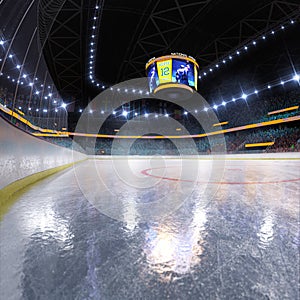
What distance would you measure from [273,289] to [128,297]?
0.45m

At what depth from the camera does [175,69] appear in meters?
12.2

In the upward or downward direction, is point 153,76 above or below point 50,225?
above

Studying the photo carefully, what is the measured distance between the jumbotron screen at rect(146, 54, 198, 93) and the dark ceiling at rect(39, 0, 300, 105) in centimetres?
342

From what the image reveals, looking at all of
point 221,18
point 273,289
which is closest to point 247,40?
point 221,18

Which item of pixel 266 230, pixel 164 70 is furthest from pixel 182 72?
pixel 266 230

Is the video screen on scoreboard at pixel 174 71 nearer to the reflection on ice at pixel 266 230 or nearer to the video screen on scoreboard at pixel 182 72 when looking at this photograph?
the video screen on scoreboard at pixel 182 72

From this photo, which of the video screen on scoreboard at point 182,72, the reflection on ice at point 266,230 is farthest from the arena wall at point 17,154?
the video screen on scoreboard at point 182,72

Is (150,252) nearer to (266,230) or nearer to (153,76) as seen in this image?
(266,230)

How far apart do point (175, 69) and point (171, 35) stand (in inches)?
193

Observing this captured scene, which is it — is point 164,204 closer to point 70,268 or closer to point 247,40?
point 70,268

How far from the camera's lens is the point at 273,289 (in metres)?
0.58

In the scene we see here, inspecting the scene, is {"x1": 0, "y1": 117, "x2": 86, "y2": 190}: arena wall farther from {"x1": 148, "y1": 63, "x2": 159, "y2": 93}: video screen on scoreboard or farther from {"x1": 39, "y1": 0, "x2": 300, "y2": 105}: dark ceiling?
{"x1": 148, "y1": 63, "x2": 159, "y2": 93}: video screen on scoreboard

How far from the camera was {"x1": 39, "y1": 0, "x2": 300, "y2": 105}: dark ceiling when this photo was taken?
11.8 meters

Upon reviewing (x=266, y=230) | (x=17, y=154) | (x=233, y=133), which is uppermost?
(x=233, y=133)
